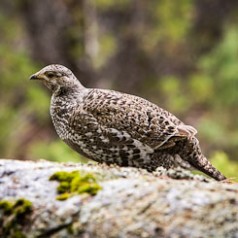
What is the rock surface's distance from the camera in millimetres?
3850

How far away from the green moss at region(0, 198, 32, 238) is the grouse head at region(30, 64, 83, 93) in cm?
156

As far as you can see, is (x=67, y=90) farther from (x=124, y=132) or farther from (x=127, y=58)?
(x=127, y=58)

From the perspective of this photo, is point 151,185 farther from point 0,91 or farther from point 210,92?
point 210,92

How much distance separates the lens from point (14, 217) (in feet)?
13.6

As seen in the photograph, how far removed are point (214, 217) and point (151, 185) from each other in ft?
1.55

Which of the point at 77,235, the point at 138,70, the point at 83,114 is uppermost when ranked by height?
the point at 138,70

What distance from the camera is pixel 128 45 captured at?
16.8m

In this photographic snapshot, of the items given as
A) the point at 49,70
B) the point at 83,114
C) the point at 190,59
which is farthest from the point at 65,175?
the point at 190,59

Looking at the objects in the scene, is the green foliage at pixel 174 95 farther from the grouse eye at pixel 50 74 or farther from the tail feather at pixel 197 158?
the tail feather at pixel 197 158

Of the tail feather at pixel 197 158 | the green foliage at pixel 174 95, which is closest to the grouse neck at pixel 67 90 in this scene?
the tail feather at pixel 197 158

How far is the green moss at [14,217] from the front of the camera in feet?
13.4

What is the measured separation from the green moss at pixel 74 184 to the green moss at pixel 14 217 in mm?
219

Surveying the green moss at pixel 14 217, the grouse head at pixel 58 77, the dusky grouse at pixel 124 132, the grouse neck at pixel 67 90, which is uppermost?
the grouse head at pixel 58 77

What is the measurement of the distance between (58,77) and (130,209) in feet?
6.28
